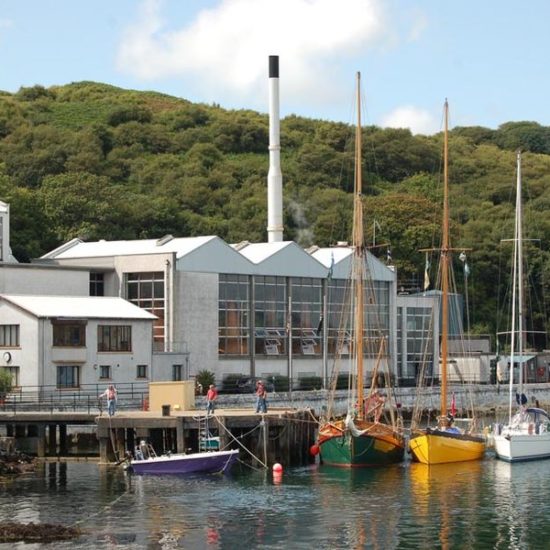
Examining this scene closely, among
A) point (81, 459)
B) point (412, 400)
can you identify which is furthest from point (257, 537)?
point (412, 400)

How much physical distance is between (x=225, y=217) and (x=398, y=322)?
6394 centimetres

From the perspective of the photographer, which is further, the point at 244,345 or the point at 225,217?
the point at 225,217

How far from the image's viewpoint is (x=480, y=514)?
53.0 m

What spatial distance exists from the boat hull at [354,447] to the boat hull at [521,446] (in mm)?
6902

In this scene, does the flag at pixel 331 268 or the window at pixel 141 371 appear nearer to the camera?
the window at pixel 141 371

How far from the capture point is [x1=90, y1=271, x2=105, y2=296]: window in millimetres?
99062

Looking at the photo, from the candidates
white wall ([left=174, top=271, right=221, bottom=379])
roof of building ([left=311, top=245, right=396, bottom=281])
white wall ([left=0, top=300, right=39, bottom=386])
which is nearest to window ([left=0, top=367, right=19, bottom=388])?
white wall ([left=0, top=300, right=39, bottom=386])

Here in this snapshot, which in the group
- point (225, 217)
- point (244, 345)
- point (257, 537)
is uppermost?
point (225, 217)

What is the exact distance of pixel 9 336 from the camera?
83.2 metres

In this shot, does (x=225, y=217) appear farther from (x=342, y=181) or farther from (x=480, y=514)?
(x=480, y=514)

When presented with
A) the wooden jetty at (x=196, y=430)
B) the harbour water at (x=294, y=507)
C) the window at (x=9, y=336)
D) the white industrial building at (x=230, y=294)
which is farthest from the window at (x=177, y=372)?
the harbour water at (x=294, y=507)

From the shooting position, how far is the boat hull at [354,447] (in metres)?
66.4

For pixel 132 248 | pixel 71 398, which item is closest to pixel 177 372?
pixel 71 398

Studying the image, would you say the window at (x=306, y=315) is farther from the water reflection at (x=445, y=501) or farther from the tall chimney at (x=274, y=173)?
the water reflection at (x=445, y=501)
